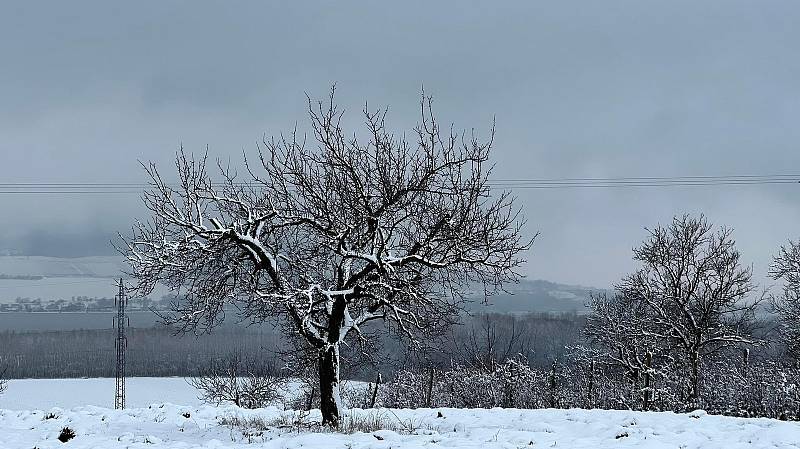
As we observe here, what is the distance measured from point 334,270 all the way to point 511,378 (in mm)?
24168

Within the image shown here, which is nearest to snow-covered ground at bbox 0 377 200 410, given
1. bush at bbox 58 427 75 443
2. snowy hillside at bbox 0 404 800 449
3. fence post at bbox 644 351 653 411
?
fence post at bbox 644 351 653 411

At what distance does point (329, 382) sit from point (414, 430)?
2168 millimetres

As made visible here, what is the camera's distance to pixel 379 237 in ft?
48.2

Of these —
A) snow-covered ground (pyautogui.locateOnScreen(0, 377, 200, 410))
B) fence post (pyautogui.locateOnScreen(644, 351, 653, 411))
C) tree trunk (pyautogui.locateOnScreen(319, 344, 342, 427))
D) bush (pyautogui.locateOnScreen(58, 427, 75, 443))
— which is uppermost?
tree trunk (pyautogui.locateOnScreen(319, 344, 342, 427))

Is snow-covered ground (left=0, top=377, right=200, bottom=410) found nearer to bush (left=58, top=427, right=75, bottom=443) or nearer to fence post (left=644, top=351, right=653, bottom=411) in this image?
fence post (left=644, top=351, right=653, bottom=411)

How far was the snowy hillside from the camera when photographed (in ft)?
41.4

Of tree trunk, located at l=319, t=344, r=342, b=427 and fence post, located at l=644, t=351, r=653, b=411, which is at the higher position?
tree trunk, located at l=319, t=344, r=342, b=427

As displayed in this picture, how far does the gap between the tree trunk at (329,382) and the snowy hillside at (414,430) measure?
2.82ft

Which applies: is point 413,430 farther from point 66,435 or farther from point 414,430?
point 66,435

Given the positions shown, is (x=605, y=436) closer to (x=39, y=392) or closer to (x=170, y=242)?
(x=170, y=242)

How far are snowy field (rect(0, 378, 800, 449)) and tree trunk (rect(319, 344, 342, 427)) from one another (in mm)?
926

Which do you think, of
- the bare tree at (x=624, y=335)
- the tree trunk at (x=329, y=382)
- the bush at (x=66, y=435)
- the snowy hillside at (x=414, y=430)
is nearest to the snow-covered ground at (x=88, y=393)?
the bare tree at (x=624, y=335)

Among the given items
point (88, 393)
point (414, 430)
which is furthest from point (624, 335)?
point (88, 393)

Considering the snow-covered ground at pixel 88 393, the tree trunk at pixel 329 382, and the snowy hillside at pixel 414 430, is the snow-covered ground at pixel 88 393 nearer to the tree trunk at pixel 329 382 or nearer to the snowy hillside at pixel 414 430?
the snowy hillside at pixel 414 430
